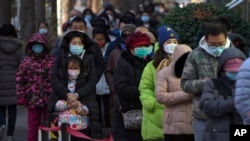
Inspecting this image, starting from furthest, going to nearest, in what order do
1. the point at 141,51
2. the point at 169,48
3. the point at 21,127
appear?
the point at 21,127 < the point at 141,51 < the point at 169,48

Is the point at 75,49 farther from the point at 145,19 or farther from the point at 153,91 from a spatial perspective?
the point at 145,19

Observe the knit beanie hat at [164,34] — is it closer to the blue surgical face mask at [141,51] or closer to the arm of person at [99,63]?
the blue surgical face mask at [141,51]

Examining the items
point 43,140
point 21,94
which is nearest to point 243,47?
point 43,140

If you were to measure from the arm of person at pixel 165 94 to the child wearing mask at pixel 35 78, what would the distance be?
11.3 feet

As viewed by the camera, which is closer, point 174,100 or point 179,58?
point 174,100

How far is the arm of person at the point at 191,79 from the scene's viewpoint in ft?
31.6

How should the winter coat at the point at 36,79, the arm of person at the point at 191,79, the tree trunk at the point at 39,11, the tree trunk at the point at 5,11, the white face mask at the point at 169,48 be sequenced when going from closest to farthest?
the arm of person at the point at 191,79 → the white face mask at the point at 169,48 → the winter coat at the point at 36,79 → the tree trunk at the point at 5,11 → the tree trunk at the point at 39,11

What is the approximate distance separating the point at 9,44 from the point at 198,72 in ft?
21.6

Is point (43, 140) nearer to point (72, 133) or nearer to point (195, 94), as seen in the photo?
point (72, 133)

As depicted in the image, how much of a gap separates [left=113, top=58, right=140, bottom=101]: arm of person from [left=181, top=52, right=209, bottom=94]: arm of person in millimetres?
2080

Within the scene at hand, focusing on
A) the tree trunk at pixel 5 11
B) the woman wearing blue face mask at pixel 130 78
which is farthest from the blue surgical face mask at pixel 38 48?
the tree trunk at pixel 5 11

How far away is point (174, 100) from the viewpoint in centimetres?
1047

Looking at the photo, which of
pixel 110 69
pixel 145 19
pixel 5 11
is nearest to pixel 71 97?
pixel 110 69

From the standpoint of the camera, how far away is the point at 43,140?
12.8 metres
